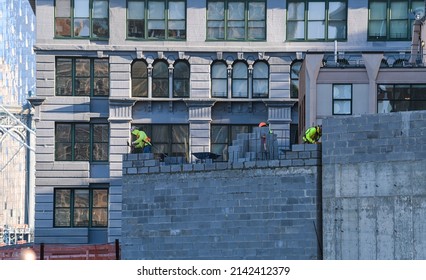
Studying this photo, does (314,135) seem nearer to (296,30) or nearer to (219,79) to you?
(219,79)

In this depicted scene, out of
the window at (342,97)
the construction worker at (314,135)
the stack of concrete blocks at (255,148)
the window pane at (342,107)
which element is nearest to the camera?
the construction worker at (314,135)

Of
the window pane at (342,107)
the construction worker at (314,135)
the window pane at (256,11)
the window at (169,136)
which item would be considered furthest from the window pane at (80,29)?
the construction worker at (314,135)

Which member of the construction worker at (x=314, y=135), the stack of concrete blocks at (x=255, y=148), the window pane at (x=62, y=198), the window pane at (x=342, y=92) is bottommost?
the window pane at (x=62, y=198)

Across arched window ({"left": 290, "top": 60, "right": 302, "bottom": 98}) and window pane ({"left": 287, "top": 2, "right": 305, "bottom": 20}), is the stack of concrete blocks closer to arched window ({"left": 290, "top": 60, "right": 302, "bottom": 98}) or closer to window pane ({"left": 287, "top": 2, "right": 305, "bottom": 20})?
arched window ({"left": 290, "top": 60, "right": 302, "bottom": 98})

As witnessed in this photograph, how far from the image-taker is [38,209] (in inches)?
3558

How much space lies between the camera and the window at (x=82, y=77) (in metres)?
91.1

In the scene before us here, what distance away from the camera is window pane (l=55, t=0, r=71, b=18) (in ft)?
299

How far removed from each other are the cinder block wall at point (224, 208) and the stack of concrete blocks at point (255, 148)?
2.05 feet

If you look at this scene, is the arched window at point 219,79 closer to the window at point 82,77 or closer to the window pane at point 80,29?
the window at point 82,77

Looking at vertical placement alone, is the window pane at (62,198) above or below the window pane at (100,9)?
below

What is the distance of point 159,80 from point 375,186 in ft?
117

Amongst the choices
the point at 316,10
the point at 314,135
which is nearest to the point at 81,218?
the point at 316,10
